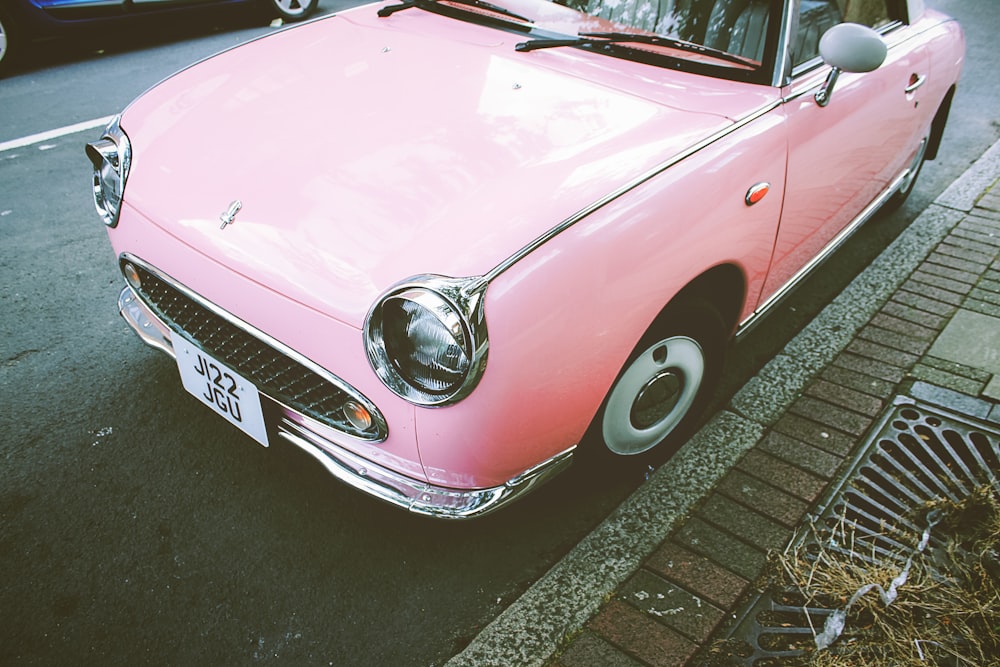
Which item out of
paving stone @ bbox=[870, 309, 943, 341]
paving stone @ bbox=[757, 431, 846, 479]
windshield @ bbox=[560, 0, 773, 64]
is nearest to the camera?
windshield @ bbox=[560, 0, 773, 64]

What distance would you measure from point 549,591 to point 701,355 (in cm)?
81

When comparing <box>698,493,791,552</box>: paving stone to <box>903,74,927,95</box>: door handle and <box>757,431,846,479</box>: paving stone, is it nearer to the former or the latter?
<box>757,431,846,479</box>: paving stone

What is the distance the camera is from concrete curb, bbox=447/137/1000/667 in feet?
5.89

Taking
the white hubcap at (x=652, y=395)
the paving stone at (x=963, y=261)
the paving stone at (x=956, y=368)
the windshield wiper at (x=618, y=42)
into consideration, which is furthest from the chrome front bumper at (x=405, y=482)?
the paving stone at (x=963, y=261)

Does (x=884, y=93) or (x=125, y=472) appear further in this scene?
(x=884, y=93)

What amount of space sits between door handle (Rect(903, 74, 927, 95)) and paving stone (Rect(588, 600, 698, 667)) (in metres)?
2.14

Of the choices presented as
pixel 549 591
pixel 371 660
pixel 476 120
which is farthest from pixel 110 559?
pixel 476 120

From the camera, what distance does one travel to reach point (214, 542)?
2.00m

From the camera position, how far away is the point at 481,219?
1580 millimetres

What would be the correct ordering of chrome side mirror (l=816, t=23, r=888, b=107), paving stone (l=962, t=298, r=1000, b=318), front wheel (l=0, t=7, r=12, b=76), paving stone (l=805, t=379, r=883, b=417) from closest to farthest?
1. chrome side mirror (l=816, t=23, r=888, b=107)
2. paving stone (l=805, t=379, r=883, b=417)
3. paving stone (l=962, t=298, r=1000, b=318)
4. front wheel (l=0, t=7, r=12, b=76)

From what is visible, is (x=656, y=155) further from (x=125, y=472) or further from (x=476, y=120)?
(x=125, y=472)

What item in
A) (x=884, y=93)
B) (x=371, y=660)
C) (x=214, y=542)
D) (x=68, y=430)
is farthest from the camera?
(x=884, y=93)

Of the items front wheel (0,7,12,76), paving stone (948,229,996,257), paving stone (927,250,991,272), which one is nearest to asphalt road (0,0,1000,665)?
paving stone (927,250,991,272)

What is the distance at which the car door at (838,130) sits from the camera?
2162mm
